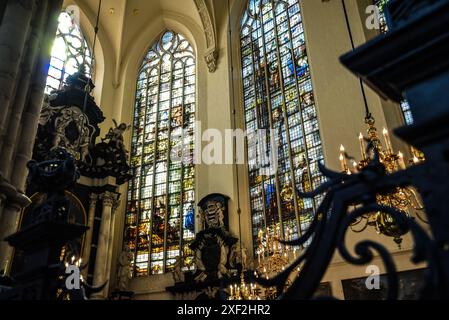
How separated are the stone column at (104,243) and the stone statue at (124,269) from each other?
427 millimetres

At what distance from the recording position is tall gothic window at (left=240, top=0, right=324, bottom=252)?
35.7ft

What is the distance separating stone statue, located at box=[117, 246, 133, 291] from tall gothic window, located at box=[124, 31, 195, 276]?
70 centimetres

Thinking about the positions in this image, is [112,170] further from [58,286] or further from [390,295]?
[390,295]

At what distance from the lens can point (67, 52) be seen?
1598 centimetres

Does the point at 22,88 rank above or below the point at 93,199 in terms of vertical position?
below

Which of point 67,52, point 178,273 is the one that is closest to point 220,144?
point 178,273

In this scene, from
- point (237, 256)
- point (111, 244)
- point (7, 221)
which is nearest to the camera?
point (7, 221)

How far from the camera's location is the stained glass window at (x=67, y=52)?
1535cm

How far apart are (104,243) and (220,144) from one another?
4.63 m

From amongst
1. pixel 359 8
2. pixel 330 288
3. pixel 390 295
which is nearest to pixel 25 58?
pixel 390 295

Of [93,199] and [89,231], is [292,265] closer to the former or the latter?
[89,231]

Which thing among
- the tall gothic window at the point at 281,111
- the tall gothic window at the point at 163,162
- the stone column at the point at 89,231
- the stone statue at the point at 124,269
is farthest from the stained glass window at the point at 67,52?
the stone statue at the point at 124,269

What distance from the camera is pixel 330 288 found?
892 centimetres
